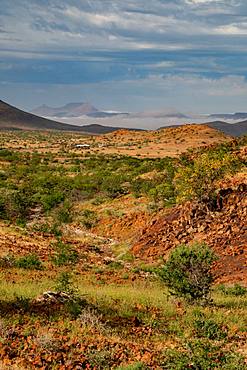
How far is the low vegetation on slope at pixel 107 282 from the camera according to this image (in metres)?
8.44

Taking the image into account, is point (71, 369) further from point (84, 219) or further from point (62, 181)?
point (62, 181)

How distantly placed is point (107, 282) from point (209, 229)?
7862mm

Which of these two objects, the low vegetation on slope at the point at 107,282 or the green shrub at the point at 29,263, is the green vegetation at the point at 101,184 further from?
the green shrub at the point at 29,263

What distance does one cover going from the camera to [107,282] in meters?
16.6

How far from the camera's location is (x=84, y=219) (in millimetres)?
29438

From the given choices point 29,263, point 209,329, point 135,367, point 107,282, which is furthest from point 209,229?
point 135,367

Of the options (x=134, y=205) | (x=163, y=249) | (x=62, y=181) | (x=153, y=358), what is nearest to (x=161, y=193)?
(x=134, y=205)

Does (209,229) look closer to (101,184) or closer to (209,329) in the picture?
(209,329)

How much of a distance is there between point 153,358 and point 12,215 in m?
22.3

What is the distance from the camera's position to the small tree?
1309 centimetres

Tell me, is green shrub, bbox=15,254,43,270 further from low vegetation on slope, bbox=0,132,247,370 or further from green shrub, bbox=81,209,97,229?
green shrub, bbox=81,209,97,229

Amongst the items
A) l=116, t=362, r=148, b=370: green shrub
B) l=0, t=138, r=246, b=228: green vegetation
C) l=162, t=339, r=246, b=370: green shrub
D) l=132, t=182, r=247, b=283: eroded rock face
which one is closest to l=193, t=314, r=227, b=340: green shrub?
l=162, t=339, r=246, b=370: green shrub

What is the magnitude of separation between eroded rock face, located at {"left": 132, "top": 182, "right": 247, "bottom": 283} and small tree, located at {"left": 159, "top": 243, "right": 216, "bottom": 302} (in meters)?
5.87

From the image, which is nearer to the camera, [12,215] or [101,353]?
[101,353]
